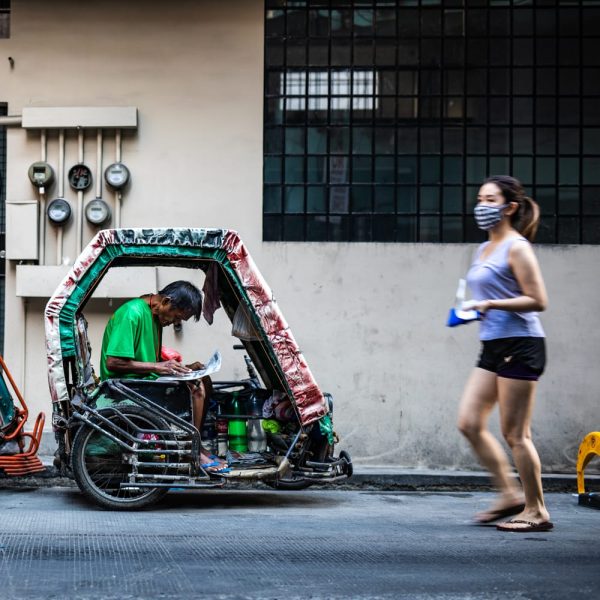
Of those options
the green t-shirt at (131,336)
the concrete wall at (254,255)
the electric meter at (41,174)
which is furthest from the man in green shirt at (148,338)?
the electric meter at (41,174)

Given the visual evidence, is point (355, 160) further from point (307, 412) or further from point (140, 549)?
point (140, 549)

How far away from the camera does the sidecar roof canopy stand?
736 cm

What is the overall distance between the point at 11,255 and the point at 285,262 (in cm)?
302

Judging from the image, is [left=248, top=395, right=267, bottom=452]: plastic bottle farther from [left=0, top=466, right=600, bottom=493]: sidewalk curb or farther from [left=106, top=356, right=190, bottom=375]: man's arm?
[left=0, top=466, right=600, bottom=493]: sidewalk curb

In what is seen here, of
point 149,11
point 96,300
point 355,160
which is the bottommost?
point 96,300

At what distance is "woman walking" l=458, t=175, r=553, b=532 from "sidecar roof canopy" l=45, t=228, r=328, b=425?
1.76 m

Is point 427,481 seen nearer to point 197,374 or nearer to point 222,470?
point 222,470

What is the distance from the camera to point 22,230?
11414 mm

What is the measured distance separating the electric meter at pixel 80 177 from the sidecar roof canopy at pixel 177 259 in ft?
13.7

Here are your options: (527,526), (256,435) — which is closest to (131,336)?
(256,435)

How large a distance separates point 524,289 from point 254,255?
5.82 meters

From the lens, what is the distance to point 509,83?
11562 mm

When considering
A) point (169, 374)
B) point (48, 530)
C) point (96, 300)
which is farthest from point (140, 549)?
point (96, 300)

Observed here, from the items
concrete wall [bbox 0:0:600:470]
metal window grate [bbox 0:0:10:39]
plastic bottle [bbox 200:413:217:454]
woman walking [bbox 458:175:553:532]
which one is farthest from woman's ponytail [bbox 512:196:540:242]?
metal window grate [bbox 0:0:10:39]
